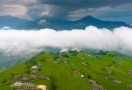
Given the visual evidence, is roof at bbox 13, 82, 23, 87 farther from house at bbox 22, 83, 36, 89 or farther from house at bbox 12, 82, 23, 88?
house at bbox 22, 83, 36, 89

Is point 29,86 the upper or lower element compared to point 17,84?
lower

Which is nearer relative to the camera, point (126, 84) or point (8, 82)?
point (8, 82)

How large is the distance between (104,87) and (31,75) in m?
74.9

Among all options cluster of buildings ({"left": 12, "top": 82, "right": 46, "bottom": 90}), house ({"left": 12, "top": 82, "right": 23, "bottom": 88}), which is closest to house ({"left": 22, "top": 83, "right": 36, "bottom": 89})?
cluster of buildings ({"left": 12, "top": 82, "right": 46, "bottom": 90})

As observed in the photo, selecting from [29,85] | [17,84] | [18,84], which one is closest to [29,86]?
[29,85]

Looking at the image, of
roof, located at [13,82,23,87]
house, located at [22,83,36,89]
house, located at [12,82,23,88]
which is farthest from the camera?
roof, located at [13,82,23,87]

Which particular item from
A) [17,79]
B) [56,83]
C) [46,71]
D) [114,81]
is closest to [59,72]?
[46,71]

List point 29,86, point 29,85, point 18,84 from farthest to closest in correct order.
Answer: point 18,84, point 29,85, point 29,86

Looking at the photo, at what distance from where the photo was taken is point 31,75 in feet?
602

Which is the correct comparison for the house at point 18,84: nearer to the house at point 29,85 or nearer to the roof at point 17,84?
the roof at point 17,84

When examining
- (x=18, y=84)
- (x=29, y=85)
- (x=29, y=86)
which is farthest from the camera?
(x=18, y=84)

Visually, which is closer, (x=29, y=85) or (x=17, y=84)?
(x=29, y=85)

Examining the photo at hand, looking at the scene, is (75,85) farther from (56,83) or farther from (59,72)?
(59,72)

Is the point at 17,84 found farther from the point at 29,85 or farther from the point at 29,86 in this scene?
the point at 29,86
